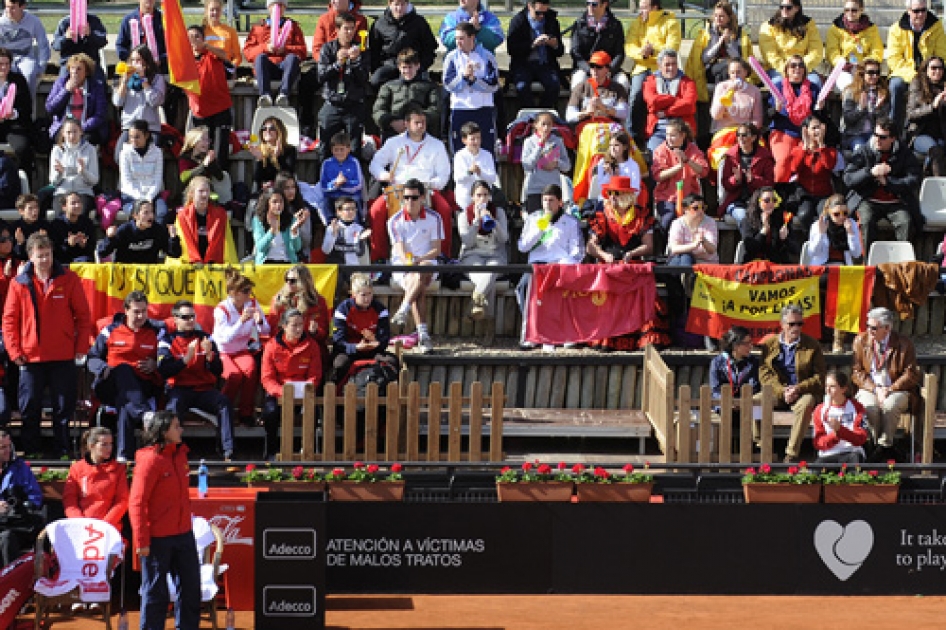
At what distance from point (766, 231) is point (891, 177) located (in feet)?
6.34

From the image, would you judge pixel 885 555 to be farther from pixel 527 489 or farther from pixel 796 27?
pixel 796 27

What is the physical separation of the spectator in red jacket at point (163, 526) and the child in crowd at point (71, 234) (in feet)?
19.3

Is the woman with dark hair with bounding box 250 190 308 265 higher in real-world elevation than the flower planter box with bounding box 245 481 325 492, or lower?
higher

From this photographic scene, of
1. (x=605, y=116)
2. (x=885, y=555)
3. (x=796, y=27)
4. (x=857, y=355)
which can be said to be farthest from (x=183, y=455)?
(x=796, y=27)

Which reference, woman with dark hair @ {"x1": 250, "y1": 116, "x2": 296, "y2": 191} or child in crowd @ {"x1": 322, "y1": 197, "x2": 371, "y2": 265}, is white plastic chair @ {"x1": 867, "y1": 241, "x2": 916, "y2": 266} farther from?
woman with dark hair @ {"x1": 250, "y1": 116, "x2": 296, "y2": 191}

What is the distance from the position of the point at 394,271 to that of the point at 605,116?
4.07m

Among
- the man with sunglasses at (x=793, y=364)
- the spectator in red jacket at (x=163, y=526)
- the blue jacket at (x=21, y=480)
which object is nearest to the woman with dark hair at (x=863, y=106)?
the man with sunglasses at (x=793, y=364)

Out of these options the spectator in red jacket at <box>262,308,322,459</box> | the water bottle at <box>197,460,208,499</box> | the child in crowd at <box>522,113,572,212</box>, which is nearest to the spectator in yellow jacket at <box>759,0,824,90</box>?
the child in crowd at <box>522,113,572,212</box>

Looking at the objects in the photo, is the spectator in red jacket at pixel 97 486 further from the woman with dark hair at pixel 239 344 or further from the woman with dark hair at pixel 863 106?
the woman with dark hair at pixel 863 106

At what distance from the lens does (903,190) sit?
2209 cm

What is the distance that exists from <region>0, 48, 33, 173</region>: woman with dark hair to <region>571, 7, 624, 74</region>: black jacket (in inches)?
254

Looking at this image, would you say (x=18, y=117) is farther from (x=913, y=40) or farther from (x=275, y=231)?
(x=913, y=40)

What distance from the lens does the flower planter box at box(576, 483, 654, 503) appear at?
55.4 ft

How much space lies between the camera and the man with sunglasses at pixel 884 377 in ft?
62.2
